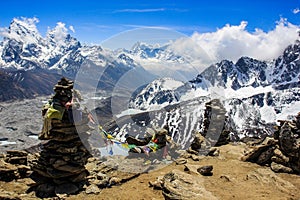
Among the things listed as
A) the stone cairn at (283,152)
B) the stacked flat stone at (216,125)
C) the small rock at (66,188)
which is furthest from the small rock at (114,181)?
the stacked flat stone at (216,125)

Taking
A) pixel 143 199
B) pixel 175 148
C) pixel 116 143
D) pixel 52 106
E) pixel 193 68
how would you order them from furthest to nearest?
pixel 175 148
pixel 193 68
pixel 116 143
pixel 52 106
pixel 143 199

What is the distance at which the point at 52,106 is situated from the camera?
72.7ft

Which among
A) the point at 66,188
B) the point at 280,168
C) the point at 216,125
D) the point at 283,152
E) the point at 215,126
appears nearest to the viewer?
the point at 280,168

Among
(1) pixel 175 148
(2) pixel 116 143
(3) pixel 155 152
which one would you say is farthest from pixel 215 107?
(2) pixel 116 143

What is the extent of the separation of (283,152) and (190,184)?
10.5 meters

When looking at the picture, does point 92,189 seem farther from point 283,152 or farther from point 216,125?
point 216,125

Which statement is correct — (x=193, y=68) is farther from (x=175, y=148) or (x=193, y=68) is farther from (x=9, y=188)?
(x=9, y=188)

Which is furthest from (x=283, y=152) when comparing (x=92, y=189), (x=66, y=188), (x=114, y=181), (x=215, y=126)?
(x=215, y=126)

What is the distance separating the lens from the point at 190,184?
16.3 m

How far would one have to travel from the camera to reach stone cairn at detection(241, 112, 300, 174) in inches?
846

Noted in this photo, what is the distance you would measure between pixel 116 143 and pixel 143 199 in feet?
22.1

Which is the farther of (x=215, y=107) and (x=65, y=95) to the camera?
(x=215, y=107)

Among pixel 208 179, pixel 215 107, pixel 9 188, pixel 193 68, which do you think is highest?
pixel 193 68

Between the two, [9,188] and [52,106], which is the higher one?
[52,106]
